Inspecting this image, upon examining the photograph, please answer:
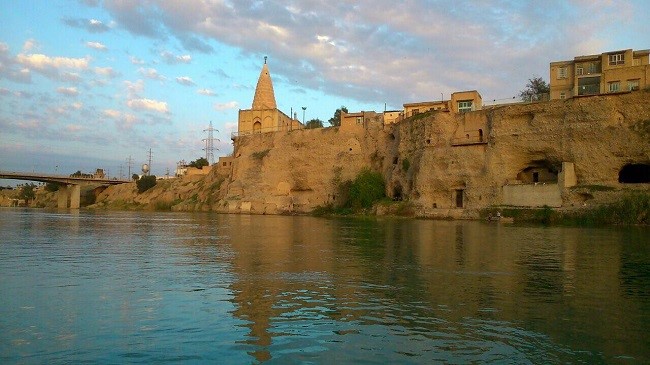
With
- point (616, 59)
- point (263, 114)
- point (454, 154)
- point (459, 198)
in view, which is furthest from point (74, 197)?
point (616, 59)

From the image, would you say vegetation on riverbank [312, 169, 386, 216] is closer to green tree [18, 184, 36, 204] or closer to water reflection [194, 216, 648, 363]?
water reflection [194, 216, 648, 363]

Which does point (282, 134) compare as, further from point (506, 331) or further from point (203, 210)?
point (506, 331)

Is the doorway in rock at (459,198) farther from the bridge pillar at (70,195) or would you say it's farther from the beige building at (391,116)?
the bridge pillar at (70,195)

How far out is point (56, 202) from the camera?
116 metres

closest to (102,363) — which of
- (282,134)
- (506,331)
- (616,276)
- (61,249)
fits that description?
(506,331)

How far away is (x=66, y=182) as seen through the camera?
99438 millimetres

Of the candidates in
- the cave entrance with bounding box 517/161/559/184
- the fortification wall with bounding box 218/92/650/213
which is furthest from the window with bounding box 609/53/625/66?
the cave entrance with bounding box 517/161/559/184

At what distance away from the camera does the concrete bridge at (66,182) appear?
94812 mm

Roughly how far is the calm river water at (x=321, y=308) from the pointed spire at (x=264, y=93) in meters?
71.6

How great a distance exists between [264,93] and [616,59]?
54376 mm

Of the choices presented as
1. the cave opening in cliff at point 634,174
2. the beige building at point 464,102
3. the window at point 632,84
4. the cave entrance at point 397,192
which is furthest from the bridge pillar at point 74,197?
the window at point 632,84

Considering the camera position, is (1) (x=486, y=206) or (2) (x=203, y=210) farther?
(2) (x=203, y=210)

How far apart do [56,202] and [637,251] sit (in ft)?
394

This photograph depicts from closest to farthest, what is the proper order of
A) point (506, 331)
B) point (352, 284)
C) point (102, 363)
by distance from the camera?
point (102, 363) → point (506, 331) → point (352, 284)
